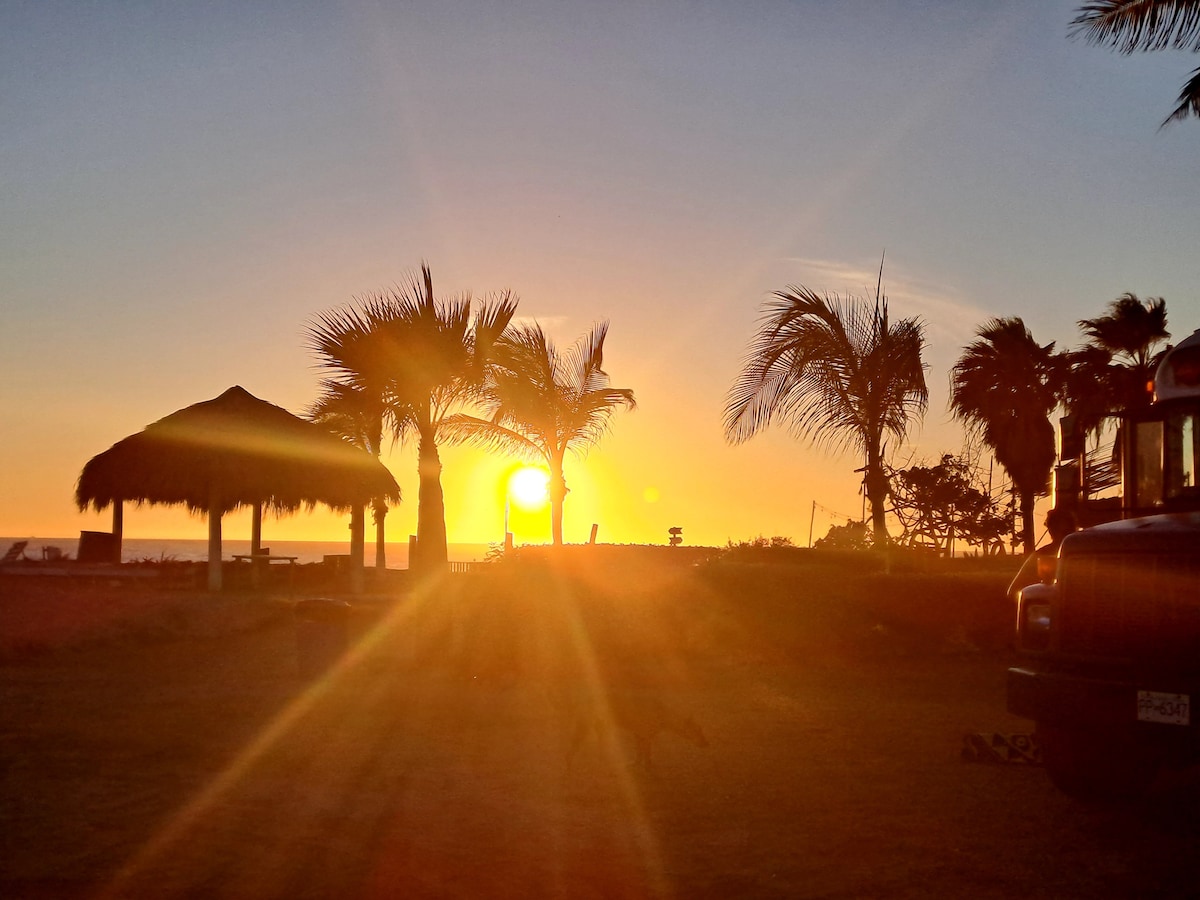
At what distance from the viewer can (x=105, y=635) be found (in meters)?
16.4

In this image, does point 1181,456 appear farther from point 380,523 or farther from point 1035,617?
point 380,523

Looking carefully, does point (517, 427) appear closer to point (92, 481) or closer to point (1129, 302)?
point (92, 481)

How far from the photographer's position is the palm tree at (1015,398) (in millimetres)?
25344

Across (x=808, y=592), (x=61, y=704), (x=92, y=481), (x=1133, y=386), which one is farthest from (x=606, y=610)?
(x=1133, y=386)

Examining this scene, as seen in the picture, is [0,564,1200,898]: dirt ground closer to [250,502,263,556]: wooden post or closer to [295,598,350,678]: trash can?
[295,598,350,678]: trash can

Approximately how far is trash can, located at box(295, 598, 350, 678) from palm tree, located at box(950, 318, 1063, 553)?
1707 centimetres

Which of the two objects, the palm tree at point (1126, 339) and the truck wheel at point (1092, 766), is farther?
the palm tree at point (1126, 339)

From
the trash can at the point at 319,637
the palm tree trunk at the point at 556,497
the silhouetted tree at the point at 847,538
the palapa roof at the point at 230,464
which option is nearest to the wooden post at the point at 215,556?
the palapa roof at the point at 230,464

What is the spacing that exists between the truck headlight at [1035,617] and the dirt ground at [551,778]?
1018 millimetres

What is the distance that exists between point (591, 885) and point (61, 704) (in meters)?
7.76

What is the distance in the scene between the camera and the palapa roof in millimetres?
21578

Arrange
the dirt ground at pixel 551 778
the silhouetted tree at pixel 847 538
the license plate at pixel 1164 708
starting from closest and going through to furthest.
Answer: the dirt ground at pixel 551 778, the license plate at pixel 1164 708, the silhouetted tree at pixel 847 538

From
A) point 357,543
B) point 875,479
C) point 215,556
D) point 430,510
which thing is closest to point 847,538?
point 875,479

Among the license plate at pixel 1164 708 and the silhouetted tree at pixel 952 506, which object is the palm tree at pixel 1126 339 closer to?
the silhouetted tree at pixel 952 506
